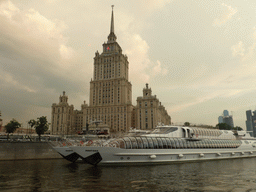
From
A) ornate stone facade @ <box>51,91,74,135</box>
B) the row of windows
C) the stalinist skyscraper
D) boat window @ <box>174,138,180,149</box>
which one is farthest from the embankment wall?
ornate stone facade @ <box>51,91,74,135</box>

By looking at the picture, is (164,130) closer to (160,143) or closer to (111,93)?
(160,143)

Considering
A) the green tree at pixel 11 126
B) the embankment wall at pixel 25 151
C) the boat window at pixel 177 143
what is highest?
the green tree at pixel 11 126

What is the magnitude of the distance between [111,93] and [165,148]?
12458 centimetres

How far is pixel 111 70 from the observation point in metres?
175

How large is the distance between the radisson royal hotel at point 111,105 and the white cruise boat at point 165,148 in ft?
290

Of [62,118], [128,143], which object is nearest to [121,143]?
[128,143]

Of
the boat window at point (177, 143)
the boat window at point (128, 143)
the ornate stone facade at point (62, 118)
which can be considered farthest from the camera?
the ornate stone facade at point (62, 118)

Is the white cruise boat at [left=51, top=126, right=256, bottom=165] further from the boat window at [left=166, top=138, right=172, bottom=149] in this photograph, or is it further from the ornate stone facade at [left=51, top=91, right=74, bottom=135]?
the ornate stone facade at [left=51, top=91, right=74, bottom=135]

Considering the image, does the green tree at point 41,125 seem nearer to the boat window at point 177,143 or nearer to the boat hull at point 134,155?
the boat hull at point 134,155

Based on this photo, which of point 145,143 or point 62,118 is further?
point 62,118

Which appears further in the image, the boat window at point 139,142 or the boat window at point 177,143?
the boat window at point 177,143

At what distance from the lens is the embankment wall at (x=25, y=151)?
196 feet

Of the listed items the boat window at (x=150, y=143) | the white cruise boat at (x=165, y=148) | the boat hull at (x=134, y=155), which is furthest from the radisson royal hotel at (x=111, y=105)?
the boat window at (x=150, y=143)

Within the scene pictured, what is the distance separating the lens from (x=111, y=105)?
163 m
